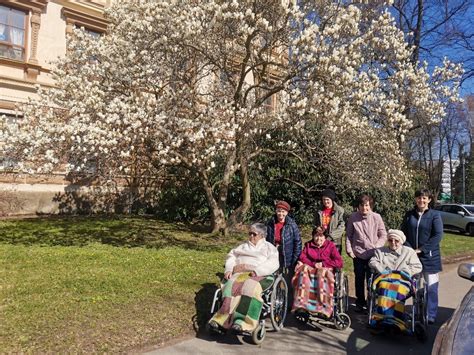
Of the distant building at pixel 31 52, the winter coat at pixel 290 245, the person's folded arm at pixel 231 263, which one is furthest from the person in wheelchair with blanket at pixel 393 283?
the distant building at pixel 31 52

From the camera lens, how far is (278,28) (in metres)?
9.33

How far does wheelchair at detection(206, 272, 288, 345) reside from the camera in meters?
4.90

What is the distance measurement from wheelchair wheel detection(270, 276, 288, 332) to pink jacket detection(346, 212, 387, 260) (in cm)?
139

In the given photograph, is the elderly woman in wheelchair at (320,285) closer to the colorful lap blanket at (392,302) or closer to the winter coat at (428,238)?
the colorful lap blanket at (392,302)

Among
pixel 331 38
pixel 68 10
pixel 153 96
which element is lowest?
pixel 153 96

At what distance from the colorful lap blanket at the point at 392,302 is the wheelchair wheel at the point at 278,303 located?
3.45ft

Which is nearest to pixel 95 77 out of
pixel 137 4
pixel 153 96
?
pixel 153 96

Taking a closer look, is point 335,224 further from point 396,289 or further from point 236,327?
point 236,327

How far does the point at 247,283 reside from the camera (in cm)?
505

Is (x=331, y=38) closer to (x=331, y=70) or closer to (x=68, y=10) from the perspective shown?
(x=331, y=70)

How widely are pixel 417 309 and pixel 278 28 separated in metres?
6.28

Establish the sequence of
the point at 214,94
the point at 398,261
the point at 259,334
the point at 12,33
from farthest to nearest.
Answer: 1. the point at 12,33
2. the point at 214,94
3. the point at 398,261
4. the point at 259,334

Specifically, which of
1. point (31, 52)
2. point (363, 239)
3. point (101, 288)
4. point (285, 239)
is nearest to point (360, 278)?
point (363, 239)

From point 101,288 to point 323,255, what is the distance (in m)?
3.15
